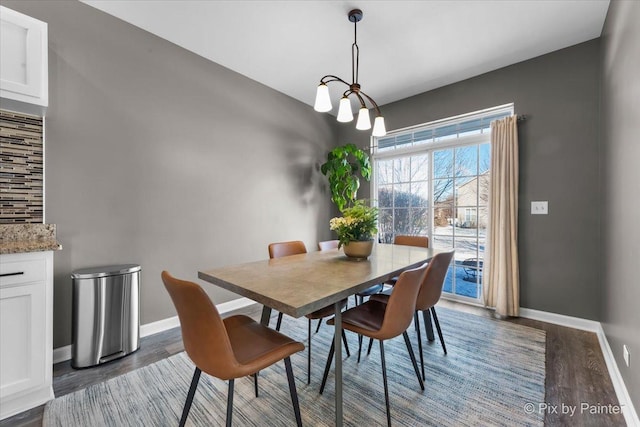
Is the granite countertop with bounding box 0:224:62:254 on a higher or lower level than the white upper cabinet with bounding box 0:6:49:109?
lower

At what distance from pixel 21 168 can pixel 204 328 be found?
2052mm

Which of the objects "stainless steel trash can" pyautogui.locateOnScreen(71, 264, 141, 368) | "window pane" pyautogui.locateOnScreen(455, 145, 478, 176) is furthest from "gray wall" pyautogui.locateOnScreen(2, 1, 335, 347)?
"window pane" pyautogui.locateOnScreen(455, 145, 478, 176)

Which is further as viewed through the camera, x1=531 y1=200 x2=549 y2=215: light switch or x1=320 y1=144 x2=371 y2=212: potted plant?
x1=320 y1=144 x2=371 y2=212: potted plant

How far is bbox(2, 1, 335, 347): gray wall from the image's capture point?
6.88 ft

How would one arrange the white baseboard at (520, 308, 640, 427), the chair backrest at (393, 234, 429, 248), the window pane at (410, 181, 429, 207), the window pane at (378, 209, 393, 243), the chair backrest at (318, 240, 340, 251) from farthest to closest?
the window pane at (378, 209, 393, 243), the window pane at (410, 181, 429, 207), the chair backrest at (393, 234, 429, 248), the chair backrest at (318, 240, 340, 251), the white baseboard at (520, 308, 640, 427)

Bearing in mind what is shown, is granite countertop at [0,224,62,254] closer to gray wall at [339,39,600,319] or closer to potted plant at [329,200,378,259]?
potted plant at [329,200,378,259]

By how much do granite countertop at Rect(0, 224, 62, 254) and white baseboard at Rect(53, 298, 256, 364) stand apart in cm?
87

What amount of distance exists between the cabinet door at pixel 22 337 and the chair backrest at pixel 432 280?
2324 mm

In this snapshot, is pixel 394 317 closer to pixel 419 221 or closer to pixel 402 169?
pixel 419 221

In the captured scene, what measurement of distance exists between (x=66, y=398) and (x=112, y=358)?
1.36 ft

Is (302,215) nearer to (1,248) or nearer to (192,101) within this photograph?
(192,101)

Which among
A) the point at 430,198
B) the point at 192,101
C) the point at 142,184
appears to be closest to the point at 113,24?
the point at 192,101

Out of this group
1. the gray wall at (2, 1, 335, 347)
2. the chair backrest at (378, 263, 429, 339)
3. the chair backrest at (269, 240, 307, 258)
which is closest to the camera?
the chair backrest at (378, 263, 429, 339)

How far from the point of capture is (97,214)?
88.6 inches
